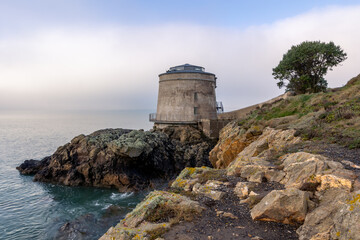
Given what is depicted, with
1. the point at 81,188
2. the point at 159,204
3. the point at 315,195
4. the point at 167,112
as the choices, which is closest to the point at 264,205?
the point at 315,195

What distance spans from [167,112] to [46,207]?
1964 centimetres

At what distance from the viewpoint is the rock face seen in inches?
880

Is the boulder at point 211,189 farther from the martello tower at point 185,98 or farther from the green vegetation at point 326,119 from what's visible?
the martello tower at point 185,98

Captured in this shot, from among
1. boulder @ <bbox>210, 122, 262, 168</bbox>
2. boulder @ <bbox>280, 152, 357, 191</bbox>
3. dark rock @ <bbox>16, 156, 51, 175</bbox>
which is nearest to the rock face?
dark rock @ <bbox>16, 156, 51, 175</bbox>

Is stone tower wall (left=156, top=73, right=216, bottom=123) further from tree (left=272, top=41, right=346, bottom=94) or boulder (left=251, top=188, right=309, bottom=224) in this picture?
boulder (left=251, top=188, right=309, bottom=224)

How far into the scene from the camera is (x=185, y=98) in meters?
Result: 33.0

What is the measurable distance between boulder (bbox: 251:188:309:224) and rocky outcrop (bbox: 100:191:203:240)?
57.5 inches

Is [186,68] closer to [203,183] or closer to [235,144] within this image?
[235,144]

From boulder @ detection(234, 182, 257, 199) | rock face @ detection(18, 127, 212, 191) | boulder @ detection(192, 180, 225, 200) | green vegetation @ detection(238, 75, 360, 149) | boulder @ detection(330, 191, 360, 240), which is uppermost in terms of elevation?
green vegetation @ detection(238, 75, 360, 149)

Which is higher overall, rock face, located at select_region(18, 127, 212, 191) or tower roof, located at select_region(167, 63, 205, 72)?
tower roof, located at select_region(167, 63, 205, 72)

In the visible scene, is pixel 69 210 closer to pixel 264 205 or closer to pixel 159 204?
pixel 159 204

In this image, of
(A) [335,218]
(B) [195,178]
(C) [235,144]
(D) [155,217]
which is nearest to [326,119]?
(C) [235,144]

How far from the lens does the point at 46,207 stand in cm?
1767

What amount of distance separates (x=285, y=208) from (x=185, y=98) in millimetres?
28942
